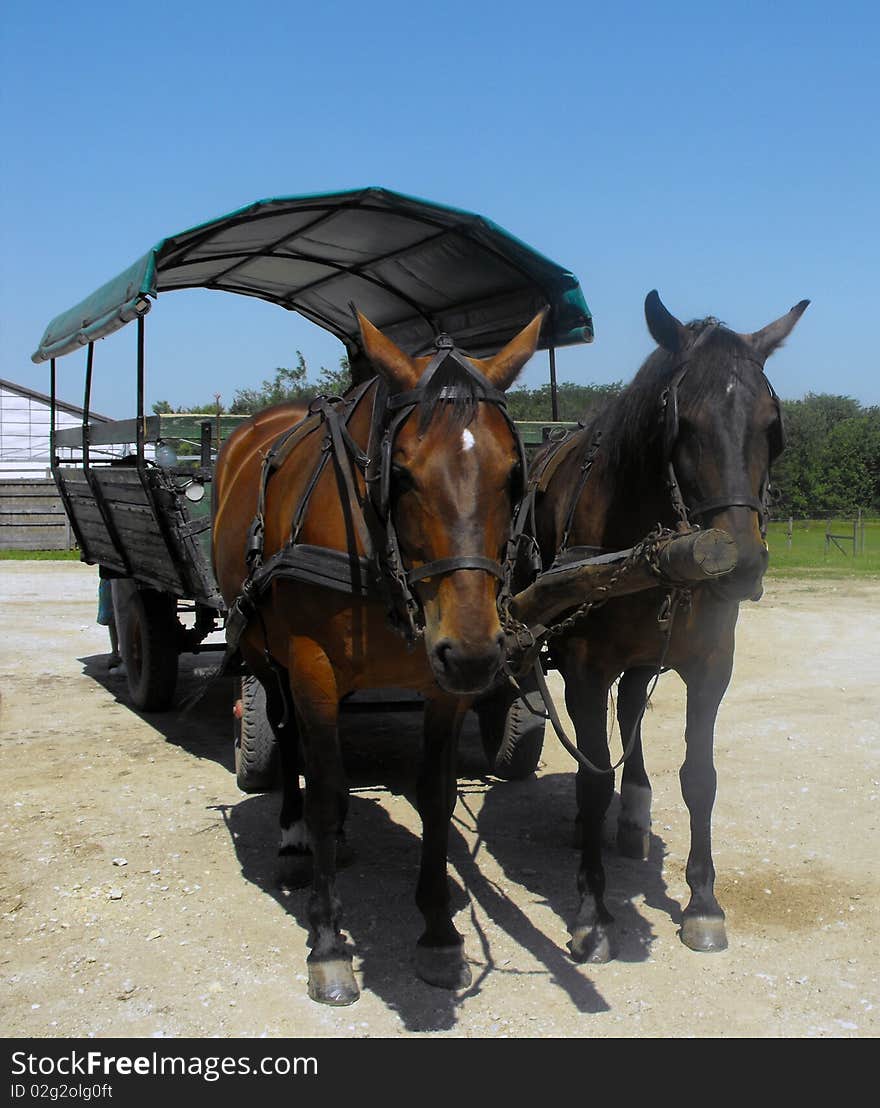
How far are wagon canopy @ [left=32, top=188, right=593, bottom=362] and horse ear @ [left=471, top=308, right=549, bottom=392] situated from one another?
1248mm

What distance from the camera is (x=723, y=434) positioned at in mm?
3199

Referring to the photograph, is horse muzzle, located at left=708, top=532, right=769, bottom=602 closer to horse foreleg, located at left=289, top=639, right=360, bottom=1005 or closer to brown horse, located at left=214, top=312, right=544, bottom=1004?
brown horse, located at left=214, top=312, right=544, bottom=1004

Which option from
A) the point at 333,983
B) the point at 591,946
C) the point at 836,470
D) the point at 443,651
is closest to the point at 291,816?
the point at 333,983

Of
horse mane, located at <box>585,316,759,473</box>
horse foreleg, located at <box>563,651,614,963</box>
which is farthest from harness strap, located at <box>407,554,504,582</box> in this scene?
horse foreleg, located at <box>563,651,614,963</box>

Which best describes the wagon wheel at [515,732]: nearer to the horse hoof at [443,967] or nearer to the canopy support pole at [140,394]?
the horse hoof at [443,967]

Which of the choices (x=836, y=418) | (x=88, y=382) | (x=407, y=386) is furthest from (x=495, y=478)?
(x=836, y=418)

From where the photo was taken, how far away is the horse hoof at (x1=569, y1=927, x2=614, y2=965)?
142 inches

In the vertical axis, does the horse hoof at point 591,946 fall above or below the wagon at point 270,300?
below

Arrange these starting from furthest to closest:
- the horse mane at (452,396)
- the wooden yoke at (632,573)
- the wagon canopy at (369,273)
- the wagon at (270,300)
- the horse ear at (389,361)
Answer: the wagon at (270,300) → the wagon canopy at (369,273) → the horse ear at (389,361) → the horse mane at (452,396) → the wooden yoke at (632,573)

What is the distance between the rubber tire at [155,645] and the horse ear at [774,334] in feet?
15.6

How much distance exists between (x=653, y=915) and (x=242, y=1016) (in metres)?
1.73

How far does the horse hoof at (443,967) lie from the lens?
3.40 meters

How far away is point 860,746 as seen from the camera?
646 cm

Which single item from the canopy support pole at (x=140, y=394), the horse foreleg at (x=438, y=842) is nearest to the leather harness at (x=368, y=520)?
the horse foreleg at (x=438, y=842)
